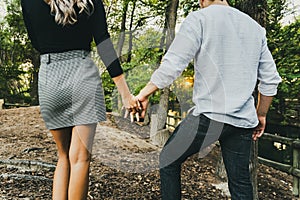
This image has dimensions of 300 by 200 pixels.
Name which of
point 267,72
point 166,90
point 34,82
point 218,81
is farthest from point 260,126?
point 34,82

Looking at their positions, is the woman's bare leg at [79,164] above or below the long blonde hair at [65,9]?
below

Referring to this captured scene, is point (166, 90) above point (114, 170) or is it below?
→ above

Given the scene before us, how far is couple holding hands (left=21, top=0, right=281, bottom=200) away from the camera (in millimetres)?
1508

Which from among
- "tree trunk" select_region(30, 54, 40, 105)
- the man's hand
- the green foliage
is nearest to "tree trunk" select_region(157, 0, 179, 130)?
the man's hand

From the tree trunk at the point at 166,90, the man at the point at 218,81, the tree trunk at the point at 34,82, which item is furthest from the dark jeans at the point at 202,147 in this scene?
the tree trunk at the point at 34,82

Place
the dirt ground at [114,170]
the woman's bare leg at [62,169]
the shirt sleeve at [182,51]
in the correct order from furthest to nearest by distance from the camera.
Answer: the dirt ground at [114,170] < the woman's bare leg at [62,169] < the shirt sleeve at [182,51]

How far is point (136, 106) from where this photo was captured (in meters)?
1.70

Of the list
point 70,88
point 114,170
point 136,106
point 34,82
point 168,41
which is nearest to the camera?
point 70,88

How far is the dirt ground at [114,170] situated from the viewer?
300 cm

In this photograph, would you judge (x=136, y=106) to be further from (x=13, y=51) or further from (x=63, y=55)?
(x=13, y=51)

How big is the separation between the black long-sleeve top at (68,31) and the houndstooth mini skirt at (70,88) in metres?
0.04

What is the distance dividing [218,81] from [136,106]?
41 cm

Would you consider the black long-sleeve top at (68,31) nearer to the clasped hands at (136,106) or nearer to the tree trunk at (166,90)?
the clasped hands at (136,106)

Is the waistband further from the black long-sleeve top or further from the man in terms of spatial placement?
the man
